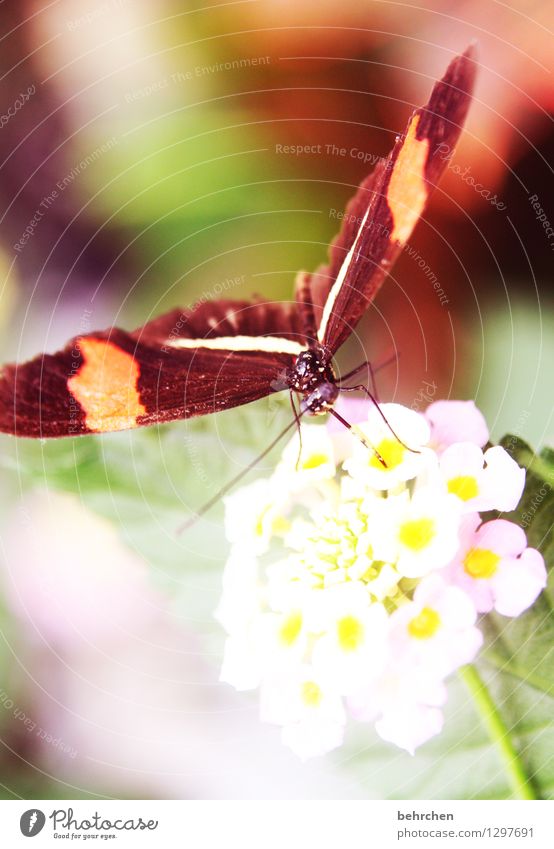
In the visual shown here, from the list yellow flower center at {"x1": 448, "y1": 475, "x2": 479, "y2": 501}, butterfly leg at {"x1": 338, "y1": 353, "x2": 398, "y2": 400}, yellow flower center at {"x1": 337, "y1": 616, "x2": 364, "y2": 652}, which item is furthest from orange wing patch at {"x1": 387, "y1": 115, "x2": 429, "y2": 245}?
yellow flower center at {"x1": 337, "y1": 616, "x2": 364, "y2": 652}

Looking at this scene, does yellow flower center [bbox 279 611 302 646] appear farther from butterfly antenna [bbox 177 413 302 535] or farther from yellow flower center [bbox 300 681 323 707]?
butterfly antenna [bbox 177 413 302 535]

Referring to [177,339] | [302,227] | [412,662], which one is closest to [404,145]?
[302,227]

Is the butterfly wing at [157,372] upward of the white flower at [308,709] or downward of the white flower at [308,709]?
upward

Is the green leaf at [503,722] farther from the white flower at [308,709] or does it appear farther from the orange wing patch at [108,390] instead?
the orange wing patch at [108,390]

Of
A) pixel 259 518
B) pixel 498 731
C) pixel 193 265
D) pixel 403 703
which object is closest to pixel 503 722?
pixel 498 731

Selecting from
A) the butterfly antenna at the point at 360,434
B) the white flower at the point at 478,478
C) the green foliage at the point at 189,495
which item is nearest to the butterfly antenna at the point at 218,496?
the green foliage at the point at 189,495

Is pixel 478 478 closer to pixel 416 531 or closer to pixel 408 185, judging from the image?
pixel 416 531
